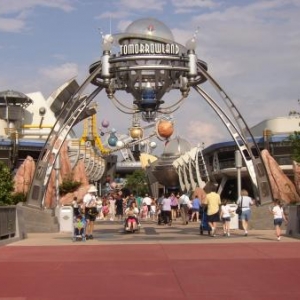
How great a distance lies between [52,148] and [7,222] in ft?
32.3

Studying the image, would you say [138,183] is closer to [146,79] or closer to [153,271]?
[146,79]

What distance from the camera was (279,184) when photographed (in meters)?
40.5

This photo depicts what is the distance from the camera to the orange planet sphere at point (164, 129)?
104 metres

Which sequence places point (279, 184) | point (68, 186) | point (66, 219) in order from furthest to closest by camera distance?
point (68, 186)
point (279, 184)
point (66, 219)

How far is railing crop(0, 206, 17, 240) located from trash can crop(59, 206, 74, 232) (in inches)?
225

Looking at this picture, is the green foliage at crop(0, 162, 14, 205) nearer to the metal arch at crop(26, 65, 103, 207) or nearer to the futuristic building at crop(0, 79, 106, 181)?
the metal arch at crop(26, 65, 103, 207)

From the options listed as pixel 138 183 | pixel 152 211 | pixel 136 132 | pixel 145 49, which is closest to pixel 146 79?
pixel 145 49

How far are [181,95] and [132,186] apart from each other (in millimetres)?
92371

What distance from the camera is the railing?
781 inches

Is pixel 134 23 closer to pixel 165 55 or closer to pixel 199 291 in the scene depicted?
pixel 165 55

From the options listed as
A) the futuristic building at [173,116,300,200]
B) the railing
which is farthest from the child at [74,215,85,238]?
the futuristic building at [173,116,300,200]

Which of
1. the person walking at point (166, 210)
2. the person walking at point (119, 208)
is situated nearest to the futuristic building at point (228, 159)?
the person walking at point (119, 208)

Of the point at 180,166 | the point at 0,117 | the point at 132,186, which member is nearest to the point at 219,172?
the point at 180,166

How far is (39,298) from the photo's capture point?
9180mm
